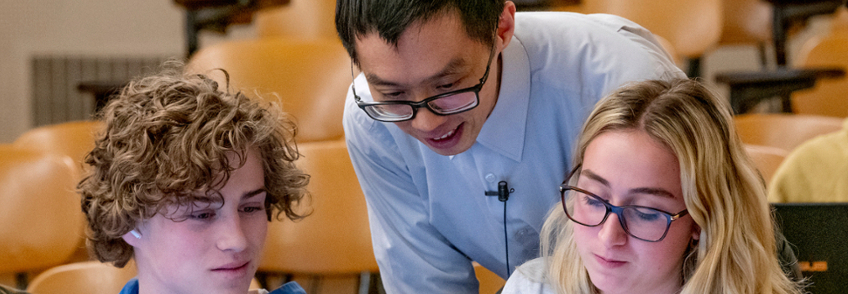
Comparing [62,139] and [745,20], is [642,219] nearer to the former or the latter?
[62,139]

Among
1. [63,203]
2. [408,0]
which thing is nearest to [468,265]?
[408,0]

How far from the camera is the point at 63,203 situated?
6.45ft

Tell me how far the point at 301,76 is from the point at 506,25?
1526 mm

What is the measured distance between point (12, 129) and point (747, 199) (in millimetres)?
4646

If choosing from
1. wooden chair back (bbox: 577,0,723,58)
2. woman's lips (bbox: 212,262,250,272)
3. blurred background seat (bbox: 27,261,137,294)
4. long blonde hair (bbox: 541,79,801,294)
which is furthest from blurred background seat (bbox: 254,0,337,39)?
long blonde hair (bbox: 541,79,801,294)

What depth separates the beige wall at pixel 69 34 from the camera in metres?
4.60

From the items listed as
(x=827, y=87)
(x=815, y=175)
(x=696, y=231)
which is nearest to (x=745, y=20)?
(x=827, y=87)

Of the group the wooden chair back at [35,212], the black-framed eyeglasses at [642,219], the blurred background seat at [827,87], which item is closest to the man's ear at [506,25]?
the black-framed eyeglasses at [642,219]

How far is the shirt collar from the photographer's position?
1241mm

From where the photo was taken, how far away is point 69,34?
4695 mm

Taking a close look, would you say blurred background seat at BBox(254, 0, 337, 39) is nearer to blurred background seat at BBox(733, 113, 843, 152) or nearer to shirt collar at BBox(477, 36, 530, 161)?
blurred background seat at BBox(733, 113, 843, 152)

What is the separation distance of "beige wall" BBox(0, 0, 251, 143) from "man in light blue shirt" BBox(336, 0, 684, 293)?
12.0 ft

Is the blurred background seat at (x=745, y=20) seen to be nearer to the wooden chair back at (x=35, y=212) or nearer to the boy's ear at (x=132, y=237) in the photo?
the wooden chair back at (x=35, y=212)

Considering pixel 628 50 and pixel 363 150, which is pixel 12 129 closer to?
pixel 363 150
